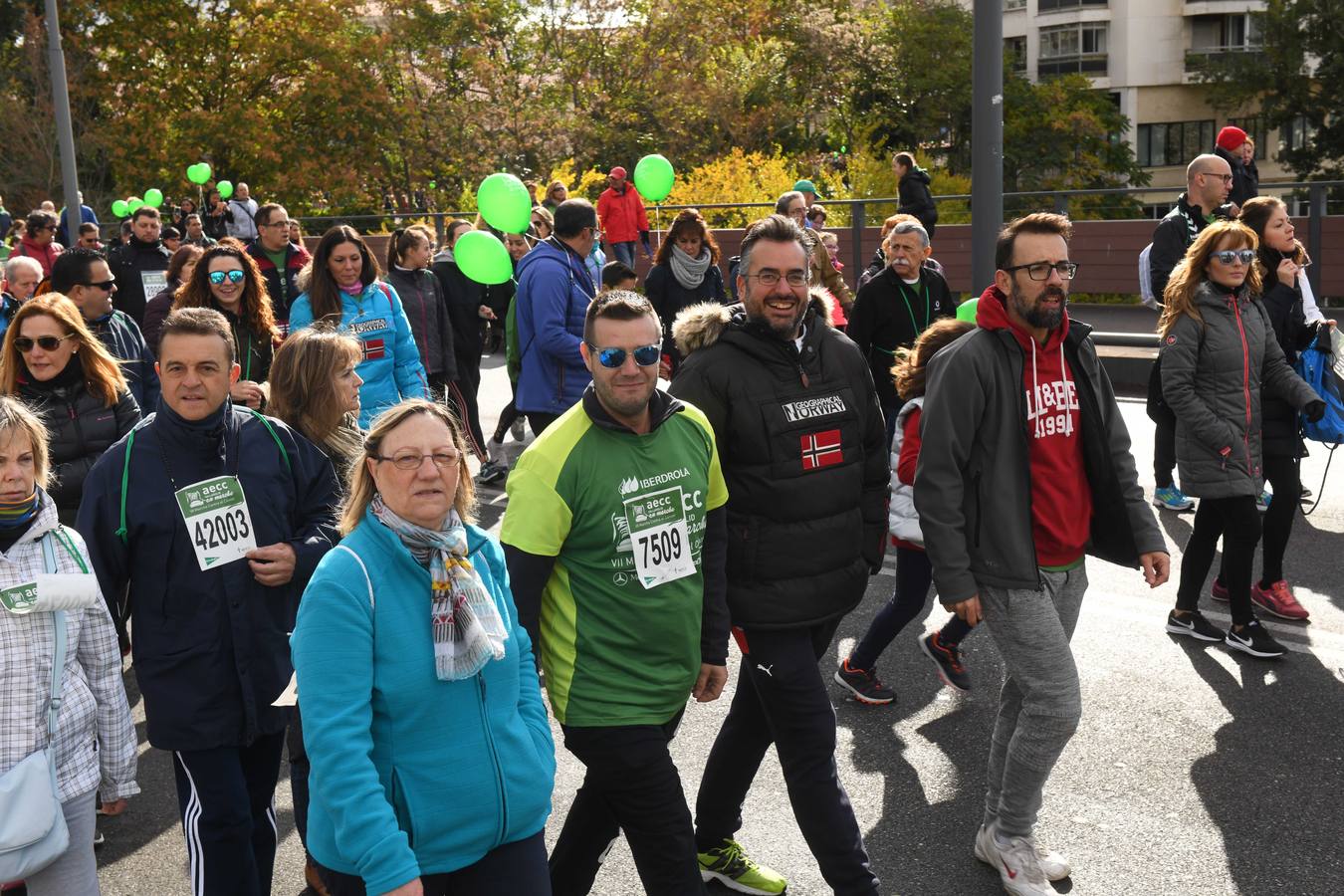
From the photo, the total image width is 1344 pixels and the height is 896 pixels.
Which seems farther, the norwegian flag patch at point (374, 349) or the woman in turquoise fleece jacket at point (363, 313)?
the norwegian flag patch at point (374, 349)

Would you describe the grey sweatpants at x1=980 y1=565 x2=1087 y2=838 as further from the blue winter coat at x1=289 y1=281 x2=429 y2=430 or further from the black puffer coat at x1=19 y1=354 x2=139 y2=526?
the blue winter coat at x1=289 y1=281 x2=429 y2=430

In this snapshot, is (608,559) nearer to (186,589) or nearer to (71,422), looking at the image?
(186,589)

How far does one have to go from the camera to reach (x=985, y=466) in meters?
4.33

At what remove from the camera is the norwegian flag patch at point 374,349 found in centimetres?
737

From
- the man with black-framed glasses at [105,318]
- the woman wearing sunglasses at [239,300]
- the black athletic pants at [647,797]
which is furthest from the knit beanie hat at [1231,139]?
the black athletic pants at [647,797]

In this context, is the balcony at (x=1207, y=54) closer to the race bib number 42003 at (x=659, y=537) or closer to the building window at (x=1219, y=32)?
the building window at (x=1219, y=32)

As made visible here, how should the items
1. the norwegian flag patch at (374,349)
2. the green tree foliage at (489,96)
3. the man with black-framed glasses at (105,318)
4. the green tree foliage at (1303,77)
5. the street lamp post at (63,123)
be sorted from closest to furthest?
the man with black-framed glasses at (105,318) → the norwegian flag patch at (374,349) → the street lamp post at (63,123) → the green tree foliage at (489,96) → the green tree foliage at (1303,77)

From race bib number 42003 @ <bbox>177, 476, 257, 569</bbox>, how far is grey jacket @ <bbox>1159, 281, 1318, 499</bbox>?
13.3 feet

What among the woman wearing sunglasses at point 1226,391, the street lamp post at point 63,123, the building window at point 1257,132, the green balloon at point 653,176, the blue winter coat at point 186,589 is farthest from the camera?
the building window at point 1257,132

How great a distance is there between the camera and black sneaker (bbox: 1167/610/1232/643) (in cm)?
653

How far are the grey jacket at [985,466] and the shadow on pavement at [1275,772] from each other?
3.78ft

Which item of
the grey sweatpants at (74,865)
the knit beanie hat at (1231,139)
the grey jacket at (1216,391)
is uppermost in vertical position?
the knit beanie hat at (1231,139)

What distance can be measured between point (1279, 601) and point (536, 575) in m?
4.58

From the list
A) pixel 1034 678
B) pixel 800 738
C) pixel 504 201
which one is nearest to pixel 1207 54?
pixel 504 201
